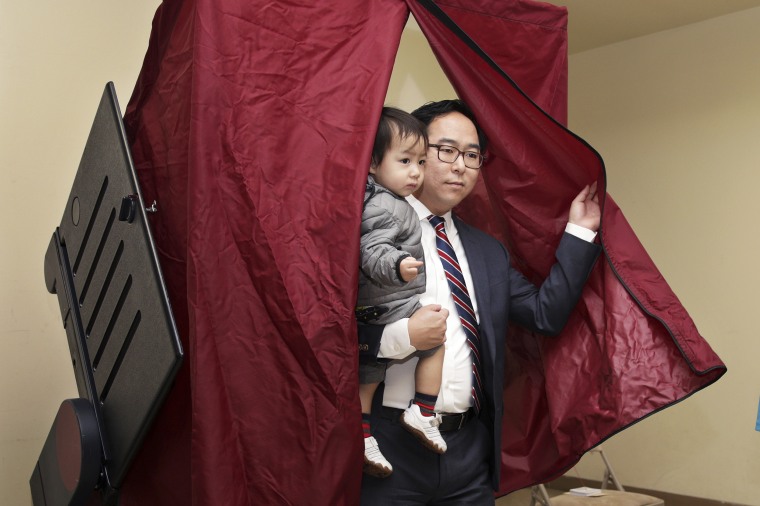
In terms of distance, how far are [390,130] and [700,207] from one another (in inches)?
137

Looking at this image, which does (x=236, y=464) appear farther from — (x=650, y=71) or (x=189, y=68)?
(x=650, y=71)

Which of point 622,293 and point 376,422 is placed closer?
point 376,422

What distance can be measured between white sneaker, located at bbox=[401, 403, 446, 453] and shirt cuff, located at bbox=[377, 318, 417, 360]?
0.42 ft

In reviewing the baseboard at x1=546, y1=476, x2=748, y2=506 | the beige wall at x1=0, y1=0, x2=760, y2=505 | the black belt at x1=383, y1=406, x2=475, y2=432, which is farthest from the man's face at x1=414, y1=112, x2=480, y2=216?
the baseboard at x1=546, y1=476, x2=748, y2=506

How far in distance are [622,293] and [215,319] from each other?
103cm

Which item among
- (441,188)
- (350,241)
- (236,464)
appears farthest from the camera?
(441,188)

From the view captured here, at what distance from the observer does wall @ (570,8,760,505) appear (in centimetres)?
462

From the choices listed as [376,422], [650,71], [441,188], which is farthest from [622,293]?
[650,71]

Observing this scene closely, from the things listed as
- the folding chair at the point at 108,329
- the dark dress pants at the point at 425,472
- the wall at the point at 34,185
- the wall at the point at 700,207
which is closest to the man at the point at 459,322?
the dark dress pants at the point at 425,472

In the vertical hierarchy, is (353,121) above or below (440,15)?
below

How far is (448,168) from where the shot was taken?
6.59 ft

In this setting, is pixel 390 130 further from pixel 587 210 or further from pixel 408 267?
pixel 587 210

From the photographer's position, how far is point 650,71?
5.09 m

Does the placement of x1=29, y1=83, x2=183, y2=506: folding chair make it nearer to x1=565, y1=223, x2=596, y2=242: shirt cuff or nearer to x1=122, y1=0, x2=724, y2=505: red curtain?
x1=122, y1=0, x2=724, y2=505: red curtain
